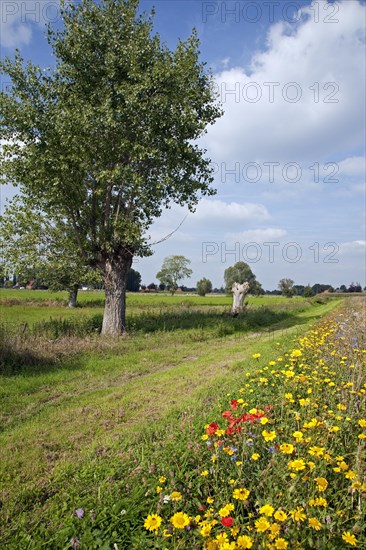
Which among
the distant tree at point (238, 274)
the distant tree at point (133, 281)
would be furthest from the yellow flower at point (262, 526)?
the distant tree at point (133, 281)

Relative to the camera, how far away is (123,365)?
11.9 meters

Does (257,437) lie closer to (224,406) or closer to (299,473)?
(299,473)

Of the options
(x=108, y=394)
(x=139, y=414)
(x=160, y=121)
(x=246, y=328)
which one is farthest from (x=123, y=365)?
(x=246, y=328)

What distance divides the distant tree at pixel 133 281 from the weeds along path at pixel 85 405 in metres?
126

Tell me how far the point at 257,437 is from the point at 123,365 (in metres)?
8.34

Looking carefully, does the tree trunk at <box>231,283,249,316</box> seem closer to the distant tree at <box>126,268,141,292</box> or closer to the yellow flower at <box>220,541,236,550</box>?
the yellow flower at <box>220,541,236,550</box>

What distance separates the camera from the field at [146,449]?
10.8 ft

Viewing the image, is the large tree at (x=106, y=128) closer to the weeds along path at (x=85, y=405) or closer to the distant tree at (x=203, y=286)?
the weeds along path at (x=85, y=405)

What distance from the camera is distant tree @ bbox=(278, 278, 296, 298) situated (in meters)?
107

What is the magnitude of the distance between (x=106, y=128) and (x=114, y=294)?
7.36m

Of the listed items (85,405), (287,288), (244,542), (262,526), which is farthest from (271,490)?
(287,288)

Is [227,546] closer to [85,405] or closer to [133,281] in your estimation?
[85,405]

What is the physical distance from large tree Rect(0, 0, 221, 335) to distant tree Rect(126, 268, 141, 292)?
395ft

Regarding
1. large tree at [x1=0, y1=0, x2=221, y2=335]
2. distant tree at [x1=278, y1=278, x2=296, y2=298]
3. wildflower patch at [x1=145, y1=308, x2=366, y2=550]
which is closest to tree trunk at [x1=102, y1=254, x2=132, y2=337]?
large tree at [x1=0, y1=0, x2=221, y2=335]
